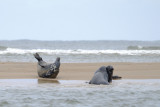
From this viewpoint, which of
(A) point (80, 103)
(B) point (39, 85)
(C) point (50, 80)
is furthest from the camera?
(C) point (50, 80)

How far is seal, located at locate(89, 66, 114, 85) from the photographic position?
1082 centimetres

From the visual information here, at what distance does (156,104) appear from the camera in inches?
318

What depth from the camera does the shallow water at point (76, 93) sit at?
805 centimetres

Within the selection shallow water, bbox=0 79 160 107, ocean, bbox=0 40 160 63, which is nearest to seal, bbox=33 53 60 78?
shallow water, bbox=0 79 160 107

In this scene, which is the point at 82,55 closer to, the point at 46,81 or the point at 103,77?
the point at 46,81

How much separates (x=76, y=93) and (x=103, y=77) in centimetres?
200

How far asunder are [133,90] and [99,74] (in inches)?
59.9

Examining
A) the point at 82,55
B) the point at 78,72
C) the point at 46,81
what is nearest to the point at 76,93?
the point at 46,81

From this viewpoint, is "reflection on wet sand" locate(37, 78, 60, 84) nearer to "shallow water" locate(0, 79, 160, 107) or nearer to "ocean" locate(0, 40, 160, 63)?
"shallow water" locate(0, 79, 160, 107)

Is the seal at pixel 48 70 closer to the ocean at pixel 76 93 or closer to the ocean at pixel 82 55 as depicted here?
the ocean at pixel 76 93

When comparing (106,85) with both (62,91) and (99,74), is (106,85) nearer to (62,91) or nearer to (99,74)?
(99,74)

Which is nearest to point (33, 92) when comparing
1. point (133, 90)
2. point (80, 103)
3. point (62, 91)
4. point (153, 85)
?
point (62, 91)

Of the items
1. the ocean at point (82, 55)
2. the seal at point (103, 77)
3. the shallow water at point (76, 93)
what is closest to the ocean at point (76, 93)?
the shallow water at point (76, 93)

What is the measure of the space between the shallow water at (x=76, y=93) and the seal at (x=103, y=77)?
0.67 feet
